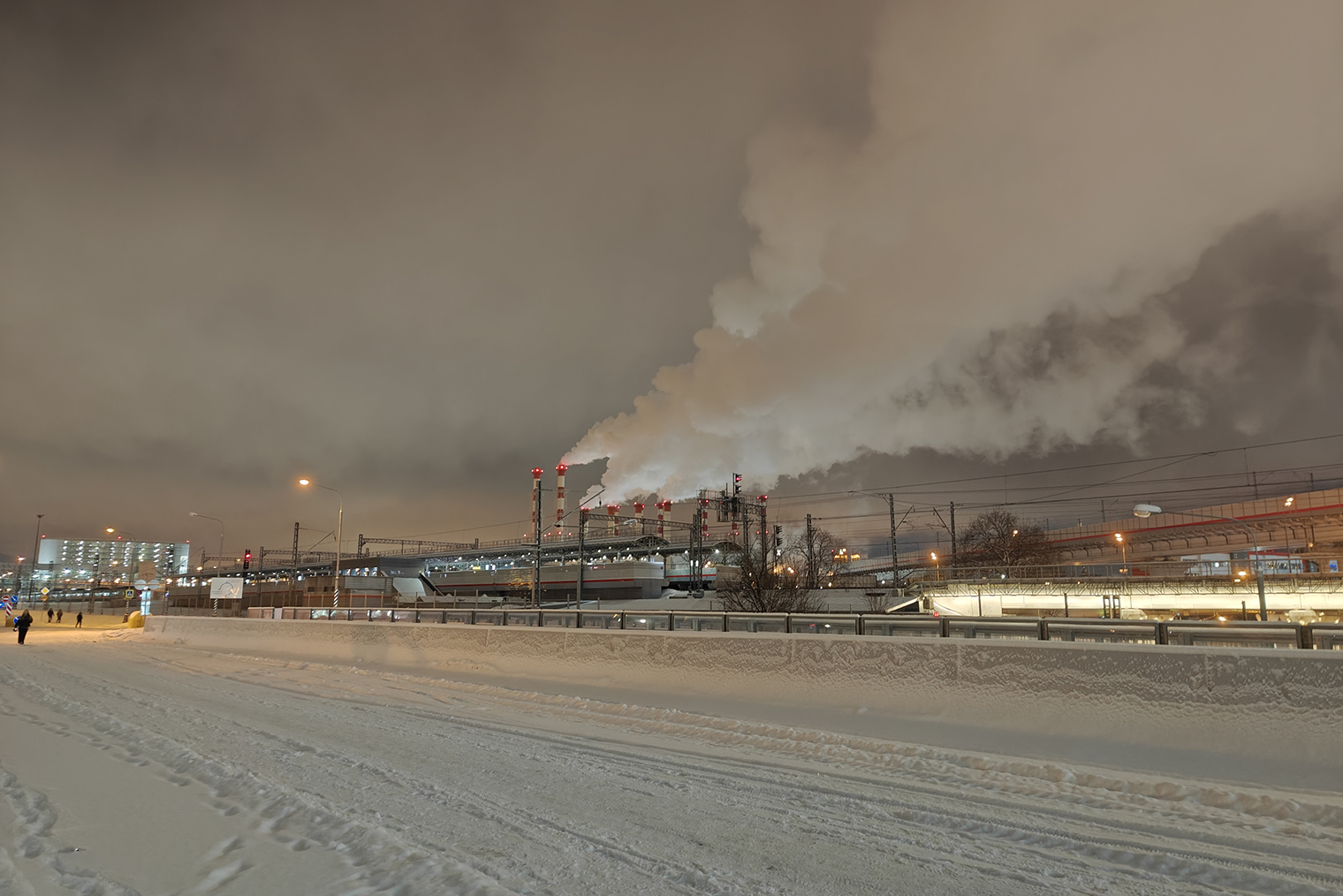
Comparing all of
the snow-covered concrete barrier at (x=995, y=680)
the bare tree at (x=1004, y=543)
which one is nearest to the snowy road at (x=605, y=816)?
the snow-covered concrete barrier at (x=995, y=680)

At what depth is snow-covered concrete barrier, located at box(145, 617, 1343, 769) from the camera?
9125 millimetres

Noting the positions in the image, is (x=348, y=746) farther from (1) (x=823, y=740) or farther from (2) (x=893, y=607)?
(2) (x=893, y=607)

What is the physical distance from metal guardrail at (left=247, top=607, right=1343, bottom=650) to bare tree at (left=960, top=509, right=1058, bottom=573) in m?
82.8

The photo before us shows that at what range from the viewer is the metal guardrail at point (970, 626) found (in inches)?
424

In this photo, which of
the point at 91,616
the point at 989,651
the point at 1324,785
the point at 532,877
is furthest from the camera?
the point at 91,616

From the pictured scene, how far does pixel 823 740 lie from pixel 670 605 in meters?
49.7

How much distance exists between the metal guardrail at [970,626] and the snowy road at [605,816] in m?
3.66

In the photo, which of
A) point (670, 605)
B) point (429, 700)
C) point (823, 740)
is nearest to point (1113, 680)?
point (823, 740)

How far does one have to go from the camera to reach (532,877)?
17.7 ft

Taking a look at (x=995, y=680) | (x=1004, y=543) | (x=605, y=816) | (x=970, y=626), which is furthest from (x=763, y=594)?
(x=1004, y=543)

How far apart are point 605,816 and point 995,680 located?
7.20 metres

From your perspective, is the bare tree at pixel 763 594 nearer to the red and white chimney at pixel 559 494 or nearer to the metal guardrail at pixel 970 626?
the metal guardrail at pixel 970 626

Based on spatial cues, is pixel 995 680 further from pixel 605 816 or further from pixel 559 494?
pixel 559 494

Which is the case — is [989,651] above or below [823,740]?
above
